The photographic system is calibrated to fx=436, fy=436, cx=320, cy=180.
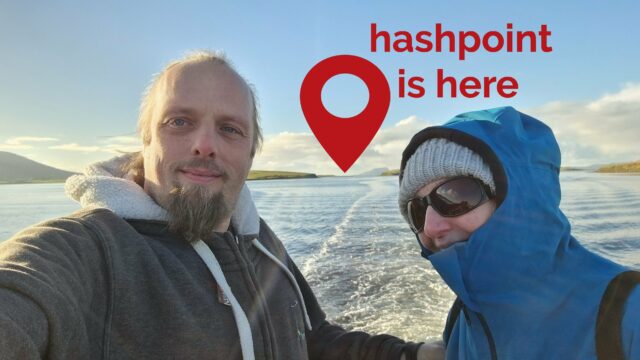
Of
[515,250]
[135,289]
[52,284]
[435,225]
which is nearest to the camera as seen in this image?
[52,284]

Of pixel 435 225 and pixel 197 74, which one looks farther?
pixel 197 74

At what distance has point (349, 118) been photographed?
7.04m

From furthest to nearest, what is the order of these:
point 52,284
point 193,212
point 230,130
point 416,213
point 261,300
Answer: point 230,130 < point 261,300 < point 193,212 < point 416,213 < point 52,284

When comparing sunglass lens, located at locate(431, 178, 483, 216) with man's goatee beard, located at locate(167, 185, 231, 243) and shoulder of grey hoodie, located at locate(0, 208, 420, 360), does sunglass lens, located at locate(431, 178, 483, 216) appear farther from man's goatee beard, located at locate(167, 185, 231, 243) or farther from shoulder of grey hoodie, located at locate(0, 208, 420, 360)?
shoulder of grey hoodie, located at locate(0, 208, 420, 360)

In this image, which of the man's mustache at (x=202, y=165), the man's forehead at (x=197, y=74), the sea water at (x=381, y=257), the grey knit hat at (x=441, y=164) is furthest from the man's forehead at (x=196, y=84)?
the sea water at (x=381, y=257)

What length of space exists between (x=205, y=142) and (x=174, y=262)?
2.27 feet

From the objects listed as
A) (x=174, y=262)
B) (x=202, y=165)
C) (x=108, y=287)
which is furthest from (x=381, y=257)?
(x=108, y=287)

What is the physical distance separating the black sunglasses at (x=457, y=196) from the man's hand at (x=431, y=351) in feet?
3.37

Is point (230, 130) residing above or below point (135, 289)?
above

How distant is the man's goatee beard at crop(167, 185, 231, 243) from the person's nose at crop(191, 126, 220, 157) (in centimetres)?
19

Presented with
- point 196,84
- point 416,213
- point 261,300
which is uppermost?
point 196,84

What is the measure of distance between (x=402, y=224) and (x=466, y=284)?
39.3ft

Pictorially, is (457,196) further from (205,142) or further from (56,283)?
(56,283)

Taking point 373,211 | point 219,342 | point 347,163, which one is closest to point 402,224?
point 373,211
